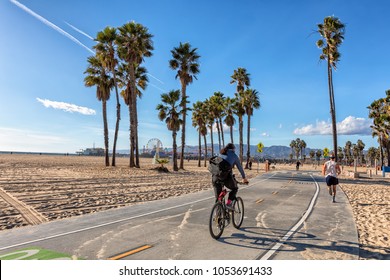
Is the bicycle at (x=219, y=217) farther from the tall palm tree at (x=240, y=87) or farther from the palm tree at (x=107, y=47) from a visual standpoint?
the tall palm tree at (x=240, y=87)

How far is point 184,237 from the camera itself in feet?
21.9

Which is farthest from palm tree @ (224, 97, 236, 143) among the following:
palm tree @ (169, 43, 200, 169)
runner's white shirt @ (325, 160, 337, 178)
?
runner's white shirt @ (325, 160, 337, 178)

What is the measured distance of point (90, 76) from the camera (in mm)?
36906

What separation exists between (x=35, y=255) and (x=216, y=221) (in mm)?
3642

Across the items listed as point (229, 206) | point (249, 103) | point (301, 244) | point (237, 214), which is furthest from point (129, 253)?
point (249, 103)

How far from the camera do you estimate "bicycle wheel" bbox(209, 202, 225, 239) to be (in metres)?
6.52

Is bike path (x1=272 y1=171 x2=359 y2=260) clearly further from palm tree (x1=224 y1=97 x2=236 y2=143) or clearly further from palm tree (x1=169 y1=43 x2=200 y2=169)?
palm tree (x1=224 y1=97 x2=236 y2=143)

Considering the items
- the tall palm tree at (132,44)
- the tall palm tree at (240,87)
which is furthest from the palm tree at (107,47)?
the tall palm tree at (240,87)

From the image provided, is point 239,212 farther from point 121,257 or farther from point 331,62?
point 331,62

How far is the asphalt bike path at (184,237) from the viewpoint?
18.4ft

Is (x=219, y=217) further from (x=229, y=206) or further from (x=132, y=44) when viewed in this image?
(x=132, y=44)

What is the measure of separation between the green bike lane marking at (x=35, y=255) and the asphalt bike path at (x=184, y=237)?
10 cm

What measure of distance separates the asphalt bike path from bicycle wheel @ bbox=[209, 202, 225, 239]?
19 cm
